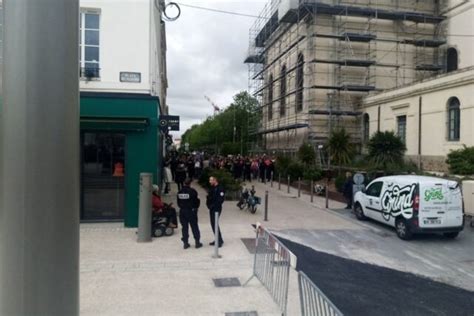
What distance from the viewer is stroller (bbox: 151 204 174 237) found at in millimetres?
9696

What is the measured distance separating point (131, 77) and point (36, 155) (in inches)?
376

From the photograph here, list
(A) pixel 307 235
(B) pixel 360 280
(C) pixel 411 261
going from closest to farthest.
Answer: (B) pixel 360 280, (C) pixel 411 261, (A) pixel 307 235

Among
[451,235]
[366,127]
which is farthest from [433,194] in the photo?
[366,127]

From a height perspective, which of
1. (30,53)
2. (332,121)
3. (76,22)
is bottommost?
(30,53)

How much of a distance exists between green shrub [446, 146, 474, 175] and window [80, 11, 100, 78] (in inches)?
720

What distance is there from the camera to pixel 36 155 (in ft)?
6.12

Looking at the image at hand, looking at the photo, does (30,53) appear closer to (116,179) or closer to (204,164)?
(116,179)

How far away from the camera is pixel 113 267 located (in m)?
7.25

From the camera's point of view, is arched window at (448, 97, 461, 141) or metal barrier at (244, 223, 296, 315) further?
arched window at (448, 97, 461, 141)

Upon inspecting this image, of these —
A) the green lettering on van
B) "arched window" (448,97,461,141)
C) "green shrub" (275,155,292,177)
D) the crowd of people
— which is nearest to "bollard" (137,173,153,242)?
the green lettering on van

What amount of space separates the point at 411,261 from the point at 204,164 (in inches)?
815

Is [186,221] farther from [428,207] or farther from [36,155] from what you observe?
[36,155]

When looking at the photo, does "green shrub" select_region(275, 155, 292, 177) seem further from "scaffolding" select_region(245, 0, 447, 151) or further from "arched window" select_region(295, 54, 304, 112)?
"arched window" select_region(295, 54, 304, 112)

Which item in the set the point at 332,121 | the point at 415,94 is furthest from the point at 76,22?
the point at 332,121
